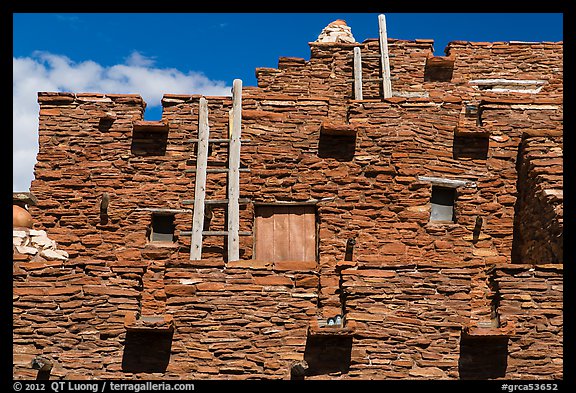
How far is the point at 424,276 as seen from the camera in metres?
11.6

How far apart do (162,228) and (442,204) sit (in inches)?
194

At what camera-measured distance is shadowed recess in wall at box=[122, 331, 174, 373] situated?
11234 mm

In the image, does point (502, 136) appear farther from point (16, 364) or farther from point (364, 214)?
point (16, 364)

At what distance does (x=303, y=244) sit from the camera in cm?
1461

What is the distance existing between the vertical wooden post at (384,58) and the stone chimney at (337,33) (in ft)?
4.82

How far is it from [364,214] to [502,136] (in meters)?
3.04

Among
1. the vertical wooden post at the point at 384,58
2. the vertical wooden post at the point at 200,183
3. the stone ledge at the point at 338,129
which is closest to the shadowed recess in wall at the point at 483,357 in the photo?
the vertical wooden post at the point at 200,183

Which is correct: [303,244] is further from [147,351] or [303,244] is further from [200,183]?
[147,351]

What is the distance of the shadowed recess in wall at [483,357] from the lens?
11219 mm

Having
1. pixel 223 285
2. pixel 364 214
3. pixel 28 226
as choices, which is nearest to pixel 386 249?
pixel 364 214

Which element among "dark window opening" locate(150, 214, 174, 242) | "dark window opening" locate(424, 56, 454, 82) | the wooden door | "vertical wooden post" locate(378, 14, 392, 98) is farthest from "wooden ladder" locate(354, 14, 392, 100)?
"dark window opening" locate(150, 214, 174, 242)

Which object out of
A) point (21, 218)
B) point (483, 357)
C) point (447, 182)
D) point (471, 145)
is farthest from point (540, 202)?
point (21, 218)

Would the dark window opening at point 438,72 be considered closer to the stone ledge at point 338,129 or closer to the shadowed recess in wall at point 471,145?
the shadowed recess in wall at point 471,145

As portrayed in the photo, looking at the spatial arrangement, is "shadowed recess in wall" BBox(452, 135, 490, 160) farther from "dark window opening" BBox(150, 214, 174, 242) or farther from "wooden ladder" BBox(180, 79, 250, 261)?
"dark window opening" BBox(150, 214, 174, 242)
